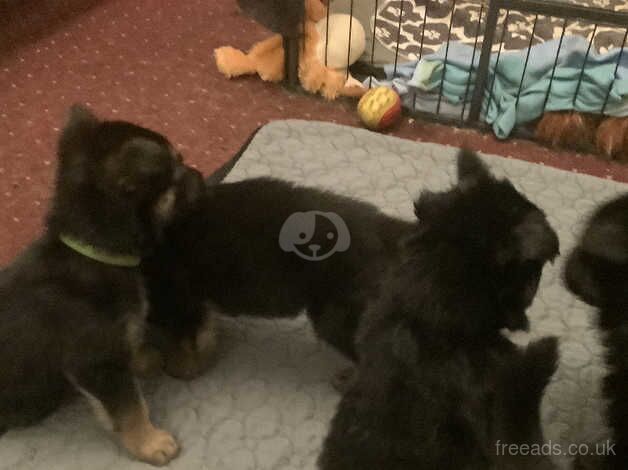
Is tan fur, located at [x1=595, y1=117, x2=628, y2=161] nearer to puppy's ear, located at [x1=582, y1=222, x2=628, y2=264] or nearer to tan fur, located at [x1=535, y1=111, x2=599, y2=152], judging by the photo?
tan fur, located at [x1=535, y1=111, x2=599, y2=152]

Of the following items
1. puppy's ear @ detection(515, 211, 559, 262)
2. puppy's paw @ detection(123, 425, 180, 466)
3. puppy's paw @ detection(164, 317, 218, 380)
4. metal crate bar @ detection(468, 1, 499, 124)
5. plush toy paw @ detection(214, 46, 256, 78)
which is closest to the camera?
puppy's ear @ detection(515, 211, 559, 262)

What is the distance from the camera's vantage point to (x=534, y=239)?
40.0 inches

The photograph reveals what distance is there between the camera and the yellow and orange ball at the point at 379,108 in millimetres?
2496

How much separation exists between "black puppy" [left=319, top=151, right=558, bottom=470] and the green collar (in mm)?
512

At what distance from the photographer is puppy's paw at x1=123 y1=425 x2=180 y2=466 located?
55.4 inches

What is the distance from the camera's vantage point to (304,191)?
1.50 m

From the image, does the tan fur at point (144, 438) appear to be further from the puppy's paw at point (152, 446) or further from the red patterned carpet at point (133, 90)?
the red patterned carpet at point (133, 90)

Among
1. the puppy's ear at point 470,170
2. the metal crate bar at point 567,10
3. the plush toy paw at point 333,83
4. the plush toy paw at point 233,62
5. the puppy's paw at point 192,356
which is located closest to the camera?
the puppy's ear at point 470,170

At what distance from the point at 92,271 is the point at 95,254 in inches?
1.3

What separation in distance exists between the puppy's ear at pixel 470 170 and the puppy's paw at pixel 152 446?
815 millimetres

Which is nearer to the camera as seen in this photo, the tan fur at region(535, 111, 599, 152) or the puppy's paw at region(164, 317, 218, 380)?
the puppy's paw at region(164, 317, 218, 380)

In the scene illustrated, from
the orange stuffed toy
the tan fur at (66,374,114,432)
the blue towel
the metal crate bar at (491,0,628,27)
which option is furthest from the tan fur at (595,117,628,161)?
the tan fur at (66,374,114,432)

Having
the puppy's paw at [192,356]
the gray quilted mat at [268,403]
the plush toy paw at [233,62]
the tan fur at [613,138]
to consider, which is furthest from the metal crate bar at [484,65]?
the puppy's paw at [192,356]

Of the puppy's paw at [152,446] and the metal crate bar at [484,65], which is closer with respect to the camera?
the puppy's paw at [152,446]
